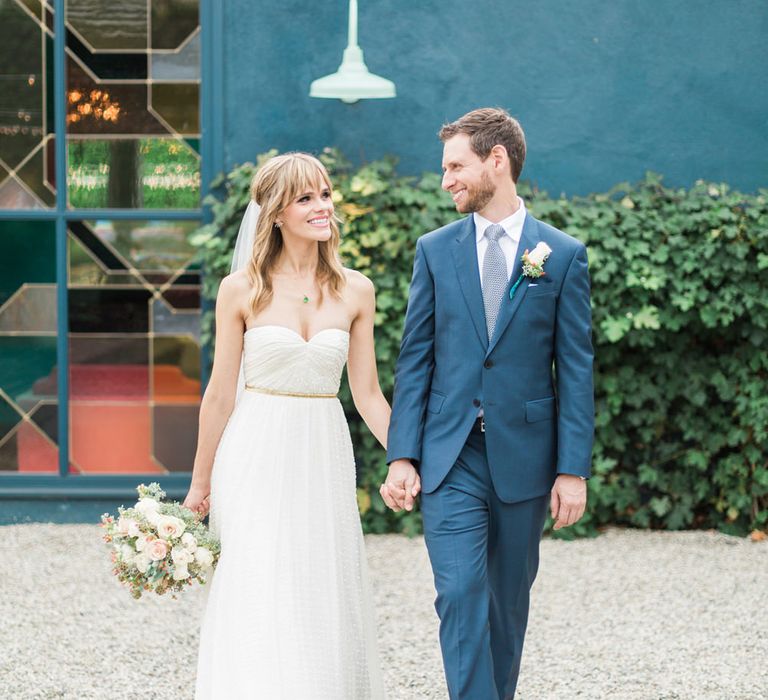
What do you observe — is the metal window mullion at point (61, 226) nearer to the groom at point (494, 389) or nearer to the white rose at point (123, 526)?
the white rose at point (123, 526)

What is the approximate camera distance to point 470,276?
3900 mm

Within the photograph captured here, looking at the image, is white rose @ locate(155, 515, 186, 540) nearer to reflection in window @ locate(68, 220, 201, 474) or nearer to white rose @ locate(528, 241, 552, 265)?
white rose @ locate(528, 241, 552, 265)

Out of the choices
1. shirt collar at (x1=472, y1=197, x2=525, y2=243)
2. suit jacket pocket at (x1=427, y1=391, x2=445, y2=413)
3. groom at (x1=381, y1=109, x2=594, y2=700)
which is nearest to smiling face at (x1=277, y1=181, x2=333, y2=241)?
groom at (x1=381, y1=109, x2=594, y2=700)

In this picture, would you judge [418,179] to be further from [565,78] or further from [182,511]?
[182,511]

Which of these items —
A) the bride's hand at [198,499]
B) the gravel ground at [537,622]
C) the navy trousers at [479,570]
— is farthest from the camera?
the gravel ground at [537,622]

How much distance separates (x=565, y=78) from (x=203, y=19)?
205 centimetres

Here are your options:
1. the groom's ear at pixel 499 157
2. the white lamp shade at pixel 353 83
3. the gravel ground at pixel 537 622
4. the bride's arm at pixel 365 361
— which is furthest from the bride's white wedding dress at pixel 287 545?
the white lamp shade at pixel 353 83

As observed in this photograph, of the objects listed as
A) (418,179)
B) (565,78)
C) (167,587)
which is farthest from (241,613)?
(565,78)

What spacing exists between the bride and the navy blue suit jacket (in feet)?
A: 0.89

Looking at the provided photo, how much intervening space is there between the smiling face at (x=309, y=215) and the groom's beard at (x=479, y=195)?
0.42 metres

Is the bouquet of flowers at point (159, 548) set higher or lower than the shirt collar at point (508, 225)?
lower

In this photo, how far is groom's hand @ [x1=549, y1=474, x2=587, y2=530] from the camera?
3.89m

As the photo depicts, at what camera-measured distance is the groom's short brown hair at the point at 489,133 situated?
3.88 m

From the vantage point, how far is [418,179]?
731 cm
